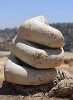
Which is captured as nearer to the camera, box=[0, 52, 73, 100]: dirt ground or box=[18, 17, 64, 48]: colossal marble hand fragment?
box=[0, 52, 73, 100]: dirt ground

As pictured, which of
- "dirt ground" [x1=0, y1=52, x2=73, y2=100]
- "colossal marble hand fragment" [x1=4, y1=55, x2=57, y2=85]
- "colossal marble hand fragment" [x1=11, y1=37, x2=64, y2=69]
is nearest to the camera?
"dirt ground" [x1=0, y1=52, x2=73, y2=100]

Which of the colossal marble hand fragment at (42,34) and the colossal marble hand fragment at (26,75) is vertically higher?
the colossal marble hand fragment at (42,34)

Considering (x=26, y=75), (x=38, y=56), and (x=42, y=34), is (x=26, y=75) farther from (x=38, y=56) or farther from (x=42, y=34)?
(x=42, y=34)

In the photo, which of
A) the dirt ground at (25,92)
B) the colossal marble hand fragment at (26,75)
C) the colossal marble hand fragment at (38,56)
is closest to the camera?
the dirt ground at (25,92)

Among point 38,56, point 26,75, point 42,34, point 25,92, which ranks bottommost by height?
point 25,92

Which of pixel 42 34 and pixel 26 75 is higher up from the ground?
pixel 42 34

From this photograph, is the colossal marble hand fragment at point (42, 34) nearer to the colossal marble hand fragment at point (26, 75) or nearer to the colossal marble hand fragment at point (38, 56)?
the colossal marble hand fragment at point (38, 56)

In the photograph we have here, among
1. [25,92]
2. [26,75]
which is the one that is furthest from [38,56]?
[25,92]

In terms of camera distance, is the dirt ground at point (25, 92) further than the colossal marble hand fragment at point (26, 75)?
No

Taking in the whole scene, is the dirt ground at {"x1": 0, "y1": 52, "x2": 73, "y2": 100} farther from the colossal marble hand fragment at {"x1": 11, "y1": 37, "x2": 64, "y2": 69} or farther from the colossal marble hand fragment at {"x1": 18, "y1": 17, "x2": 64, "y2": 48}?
the colossal marble hand fragment at {"x1": 18, "y1": 17, "x2": 64, "y2": 48}

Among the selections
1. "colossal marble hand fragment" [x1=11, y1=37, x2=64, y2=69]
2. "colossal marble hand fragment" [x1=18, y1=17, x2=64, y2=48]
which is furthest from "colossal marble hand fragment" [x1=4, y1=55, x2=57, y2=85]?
"colossal marble hand fragment" [x1=18, y1=17, x2=64, y2=48]

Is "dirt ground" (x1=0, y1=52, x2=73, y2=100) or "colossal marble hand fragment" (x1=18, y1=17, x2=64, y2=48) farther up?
"colossal marble hand fragment" (x1=18, y1=17, x2=64, y2=48)

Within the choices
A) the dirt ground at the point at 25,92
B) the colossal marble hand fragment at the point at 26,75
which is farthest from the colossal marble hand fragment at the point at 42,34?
the dirt ground at the point at 25,92

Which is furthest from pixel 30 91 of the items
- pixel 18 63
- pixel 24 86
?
pixel 18 63
